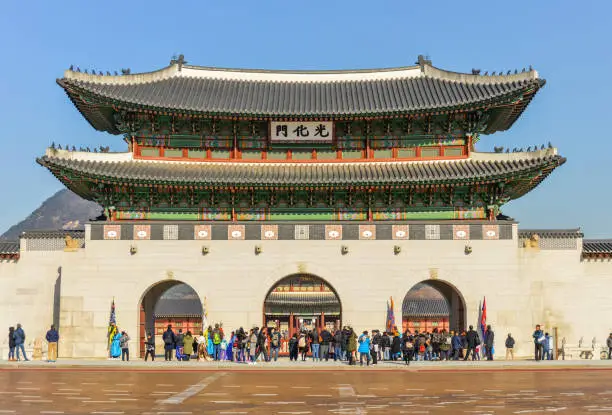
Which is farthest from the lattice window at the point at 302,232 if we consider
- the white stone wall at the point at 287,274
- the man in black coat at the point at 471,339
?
the man in black coat at the point at 471,339

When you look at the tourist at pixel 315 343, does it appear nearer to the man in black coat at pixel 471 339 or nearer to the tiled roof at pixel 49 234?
the man in black coat at pixel 471 339

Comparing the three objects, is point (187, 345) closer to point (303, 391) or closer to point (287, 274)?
point (287, 274)

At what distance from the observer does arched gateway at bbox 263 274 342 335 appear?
64.4 metres

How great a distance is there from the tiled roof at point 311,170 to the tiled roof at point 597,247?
172 inches

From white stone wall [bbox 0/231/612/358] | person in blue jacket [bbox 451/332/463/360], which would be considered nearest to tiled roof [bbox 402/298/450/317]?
white stone wall [bbox 0/231/612/358]

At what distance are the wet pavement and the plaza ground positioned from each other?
0.02 meters

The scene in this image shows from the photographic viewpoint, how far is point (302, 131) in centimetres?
4022

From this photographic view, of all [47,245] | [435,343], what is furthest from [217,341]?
[47,245]

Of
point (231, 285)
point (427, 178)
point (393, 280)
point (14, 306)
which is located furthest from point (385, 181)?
point (14, 306)

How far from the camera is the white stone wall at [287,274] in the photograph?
3681 cm

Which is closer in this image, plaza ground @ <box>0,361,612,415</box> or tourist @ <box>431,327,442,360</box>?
plaza ground @ <box>0,361,612,415</box>

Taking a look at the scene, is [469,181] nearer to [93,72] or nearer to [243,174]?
[243,174]

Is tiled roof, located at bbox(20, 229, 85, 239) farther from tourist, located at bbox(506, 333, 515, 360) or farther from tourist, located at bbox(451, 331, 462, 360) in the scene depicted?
tourist, located at bbox(506, 333, 515, 360)

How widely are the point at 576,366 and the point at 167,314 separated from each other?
45.2 meters
